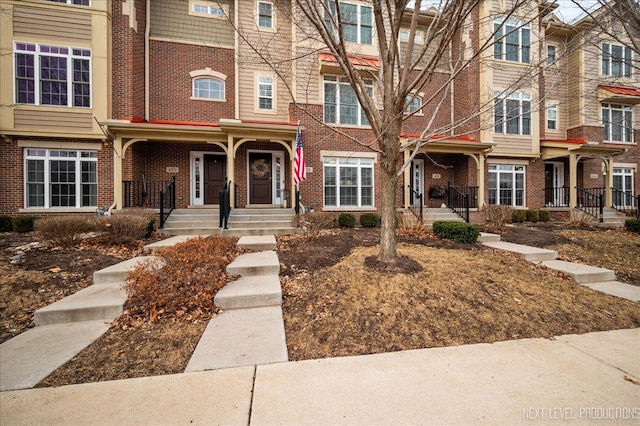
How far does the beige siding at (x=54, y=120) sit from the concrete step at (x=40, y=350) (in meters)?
9.56

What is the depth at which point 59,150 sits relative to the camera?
990cm

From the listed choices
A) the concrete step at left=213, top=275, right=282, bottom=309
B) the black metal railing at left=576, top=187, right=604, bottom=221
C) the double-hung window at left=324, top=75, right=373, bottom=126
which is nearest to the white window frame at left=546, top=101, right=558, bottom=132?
the black metal railing at left=576, top=187, right=604, bottom=221

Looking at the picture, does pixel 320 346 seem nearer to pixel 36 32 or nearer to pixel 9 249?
pixel 9 249

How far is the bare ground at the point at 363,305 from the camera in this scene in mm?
2863

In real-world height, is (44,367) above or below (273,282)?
below

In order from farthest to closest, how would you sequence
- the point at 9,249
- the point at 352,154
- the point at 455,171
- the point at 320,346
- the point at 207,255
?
the point at 455,171 < the point at 352,154 < the point at 9,249 < the point at 207,255 < the point at 320,346

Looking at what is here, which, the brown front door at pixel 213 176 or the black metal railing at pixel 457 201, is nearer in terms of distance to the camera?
the black metal railing at pixel 457 201

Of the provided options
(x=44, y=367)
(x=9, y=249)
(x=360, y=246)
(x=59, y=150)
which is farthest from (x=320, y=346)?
(x=59, y=150)

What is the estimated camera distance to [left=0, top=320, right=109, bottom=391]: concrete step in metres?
2.43

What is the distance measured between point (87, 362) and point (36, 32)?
1298cm

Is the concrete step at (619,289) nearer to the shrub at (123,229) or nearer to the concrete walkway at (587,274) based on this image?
the concrete walkway at (587,274)

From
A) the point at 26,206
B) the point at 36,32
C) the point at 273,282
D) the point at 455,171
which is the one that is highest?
the point at 36,32

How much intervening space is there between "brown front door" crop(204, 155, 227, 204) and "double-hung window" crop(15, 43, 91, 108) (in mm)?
4526

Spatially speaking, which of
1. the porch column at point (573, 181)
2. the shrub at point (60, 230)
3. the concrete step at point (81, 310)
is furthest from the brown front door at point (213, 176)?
the porch column at point (573, 181)
